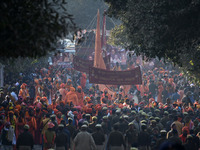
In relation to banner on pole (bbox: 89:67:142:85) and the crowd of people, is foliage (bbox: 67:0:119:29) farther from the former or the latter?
the crowd of people

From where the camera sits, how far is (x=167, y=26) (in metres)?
12.4

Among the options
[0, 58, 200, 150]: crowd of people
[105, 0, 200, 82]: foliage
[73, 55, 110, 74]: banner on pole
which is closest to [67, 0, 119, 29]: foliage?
[73, 55, 110, 74]: banner on pole

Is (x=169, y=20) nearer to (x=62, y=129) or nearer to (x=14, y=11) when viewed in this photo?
(x=62, y=129)

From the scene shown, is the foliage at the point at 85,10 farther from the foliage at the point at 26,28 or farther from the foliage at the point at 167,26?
the foliage at the point at 26,28

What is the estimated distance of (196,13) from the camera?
39.6 ft

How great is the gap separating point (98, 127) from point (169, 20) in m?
3.67

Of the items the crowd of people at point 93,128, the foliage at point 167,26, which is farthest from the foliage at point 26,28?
the foliage at point 167,26

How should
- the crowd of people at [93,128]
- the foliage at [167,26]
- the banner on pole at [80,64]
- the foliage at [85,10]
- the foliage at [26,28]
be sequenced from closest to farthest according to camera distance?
the foliage at [26,28] < the crowd of people at [93,128] < the foliage at [167,26] < the banner on pole at [80,64] < the foliage at [85,10]

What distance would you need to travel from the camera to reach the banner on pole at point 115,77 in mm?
19500

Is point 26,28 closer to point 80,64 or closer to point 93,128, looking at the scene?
point 93,128

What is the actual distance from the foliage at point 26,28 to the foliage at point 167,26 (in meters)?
6.15

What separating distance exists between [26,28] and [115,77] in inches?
545

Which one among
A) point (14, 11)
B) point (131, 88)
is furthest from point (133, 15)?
point (131, 88)

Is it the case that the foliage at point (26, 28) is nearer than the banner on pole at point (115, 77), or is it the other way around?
the foliage at point (26, 28)
